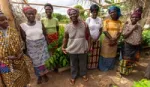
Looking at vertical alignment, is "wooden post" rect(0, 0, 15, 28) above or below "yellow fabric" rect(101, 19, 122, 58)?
above

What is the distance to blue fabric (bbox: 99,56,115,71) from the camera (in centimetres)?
463

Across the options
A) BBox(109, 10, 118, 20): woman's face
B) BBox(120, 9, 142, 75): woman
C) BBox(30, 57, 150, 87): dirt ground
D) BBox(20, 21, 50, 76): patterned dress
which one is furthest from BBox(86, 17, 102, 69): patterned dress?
BBox(20, 21, 50, 76): patterned dress

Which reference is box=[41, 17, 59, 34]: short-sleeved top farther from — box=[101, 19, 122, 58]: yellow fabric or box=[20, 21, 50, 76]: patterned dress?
box=[101, 19, 122, 58]: yellow fabric

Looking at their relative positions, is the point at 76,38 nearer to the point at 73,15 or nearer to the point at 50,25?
the point at 73,15

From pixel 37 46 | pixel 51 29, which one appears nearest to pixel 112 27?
pixel 51 29

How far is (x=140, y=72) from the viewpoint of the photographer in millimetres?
4691

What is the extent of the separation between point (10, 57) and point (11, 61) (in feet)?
0.27

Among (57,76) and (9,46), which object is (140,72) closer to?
(57,76)

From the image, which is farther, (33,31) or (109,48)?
(109,48)

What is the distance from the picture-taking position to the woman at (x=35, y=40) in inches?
142

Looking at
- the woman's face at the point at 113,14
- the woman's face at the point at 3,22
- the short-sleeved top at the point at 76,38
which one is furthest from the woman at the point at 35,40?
the woman's face at the point at 113,14

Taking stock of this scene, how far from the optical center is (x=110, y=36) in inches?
169

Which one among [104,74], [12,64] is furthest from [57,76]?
[12,64]

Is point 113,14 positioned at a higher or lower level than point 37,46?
higher
